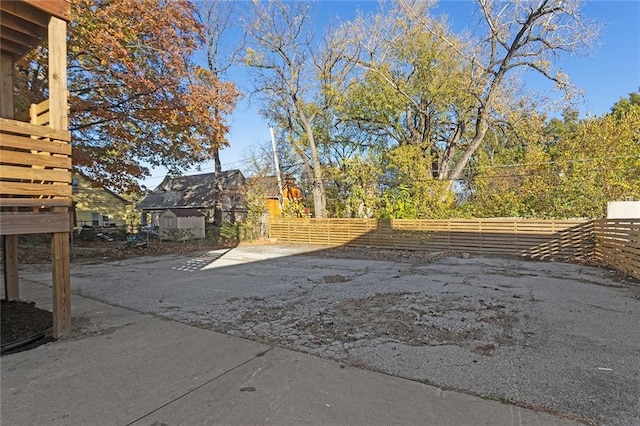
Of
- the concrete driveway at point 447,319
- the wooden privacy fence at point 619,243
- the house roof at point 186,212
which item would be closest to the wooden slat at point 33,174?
the concrete driveway at point 447,319

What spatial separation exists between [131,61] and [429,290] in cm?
1145

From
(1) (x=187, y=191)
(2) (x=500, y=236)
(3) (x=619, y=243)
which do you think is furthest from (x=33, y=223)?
(1) (x=187, y=191)

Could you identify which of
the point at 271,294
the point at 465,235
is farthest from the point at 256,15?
the point at 271,294

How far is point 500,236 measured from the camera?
12.4m

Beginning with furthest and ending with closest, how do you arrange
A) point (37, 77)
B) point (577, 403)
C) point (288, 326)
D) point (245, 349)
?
1. point (37, 77)
2. point (288, 326)
3. point (245, 349)
4. point (577, 403)

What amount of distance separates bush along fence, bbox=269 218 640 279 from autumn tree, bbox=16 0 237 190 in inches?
279

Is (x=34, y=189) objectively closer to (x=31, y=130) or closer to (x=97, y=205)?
(x=31, y=130)

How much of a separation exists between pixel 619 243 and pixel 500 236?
4.18 m

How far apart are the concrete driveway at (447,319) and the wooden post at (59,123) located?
65cm

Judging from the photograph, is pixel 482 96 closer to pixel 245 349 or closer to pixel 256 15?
pixel 256 15

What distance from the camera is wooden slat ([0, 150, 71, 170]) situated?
3357 mm

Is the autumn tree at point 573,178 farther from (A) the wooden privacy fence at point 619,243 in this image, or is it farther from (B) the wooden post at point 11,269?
(B) the wooden post at point 11,269

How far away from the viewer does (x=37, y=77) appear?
36.0 feet

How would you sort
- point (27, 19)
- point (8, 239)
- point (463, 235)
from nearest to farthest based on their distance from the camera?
point (27, 19) < point (8, 239) < point (463, 235)
